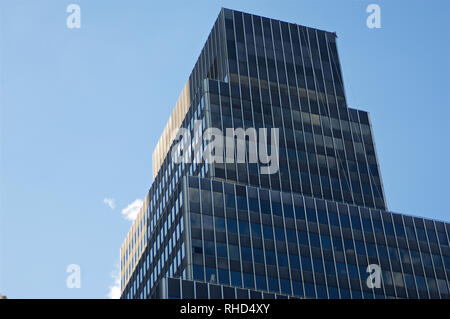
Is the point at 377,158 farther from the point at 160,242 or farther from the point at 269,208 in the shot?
the point at 160,242

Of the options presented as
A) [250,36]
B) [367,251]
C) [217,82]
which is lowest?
[367,251]

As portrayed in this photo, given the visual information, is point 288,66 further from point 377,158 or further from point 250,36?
point 377,158

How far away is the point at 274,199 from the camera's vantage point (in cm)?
10044

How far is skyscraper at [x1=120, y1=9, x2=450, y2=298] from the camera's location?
9375 cm

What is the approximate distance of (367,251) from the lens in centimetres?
10012

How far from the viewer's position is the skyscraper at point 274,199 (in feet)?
308

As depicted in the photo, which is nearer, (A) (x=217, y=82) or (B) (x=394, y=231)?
(B) (x=394, y=231)

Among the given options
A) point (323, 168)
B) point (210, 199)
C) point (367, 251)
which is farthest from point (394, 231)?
point (210, 199)
